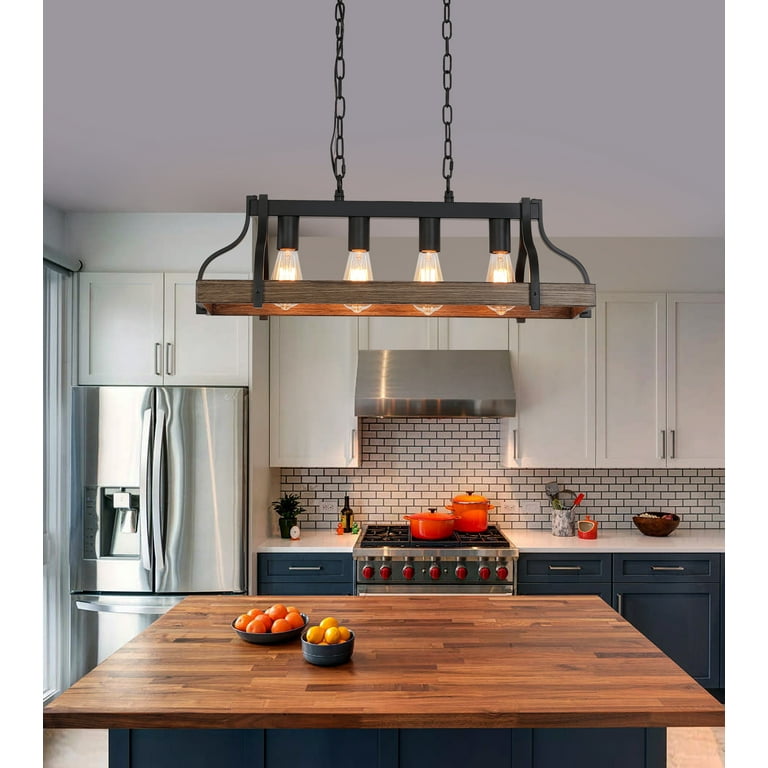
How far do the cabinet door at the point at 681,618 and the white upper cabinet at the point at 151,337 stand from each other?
105 inches

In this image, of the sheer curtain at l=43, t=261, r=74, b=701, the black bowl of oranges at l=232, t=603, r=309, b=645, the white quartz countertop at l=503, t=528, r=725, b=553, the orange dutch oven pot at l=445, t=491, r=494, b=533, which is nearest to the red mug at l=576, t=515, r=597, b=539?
the white quartz countertop at l=503, t=528, r=725, b=553

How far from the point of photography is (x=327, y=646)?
2137 millimetres

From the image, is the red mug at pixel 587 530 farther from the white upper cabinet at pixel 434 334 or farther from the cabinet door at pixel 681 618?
the white upper cabinet at pixel 434 334

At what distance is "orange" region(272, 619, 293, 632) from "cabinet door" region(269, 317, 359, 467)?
2070 mm

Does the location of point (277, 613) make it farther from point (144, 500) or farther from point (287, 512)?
point (287, 512)

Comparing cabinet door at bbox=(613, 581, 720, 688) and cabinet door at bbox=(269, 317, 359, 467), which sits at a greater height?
cabinet door at bbox=(269, 317, 359, 467)

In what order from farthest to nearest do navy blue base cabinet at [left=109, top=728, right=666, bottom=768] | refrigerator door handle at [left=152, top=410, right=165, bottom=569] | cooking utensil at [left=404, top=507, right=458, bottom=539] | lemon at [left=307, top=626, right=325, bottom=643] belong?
cooking utensil at [left=404, top=507, right=458, bottom=539] → refrigerator door handle at [left=152, top=410, right=165, bottom=569] → lemon at [left=307, top=626, right=325, bottom=643] → navy blue base cabinet at [left=109, top=728, right=666, bottom=768]

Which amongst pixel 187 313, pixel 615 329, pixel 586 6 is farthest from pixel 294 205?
pixel 615 329

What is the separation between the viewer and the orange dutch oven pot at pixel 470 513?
4434mm

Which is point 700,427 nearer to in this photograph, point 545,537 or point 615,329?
point 615,329

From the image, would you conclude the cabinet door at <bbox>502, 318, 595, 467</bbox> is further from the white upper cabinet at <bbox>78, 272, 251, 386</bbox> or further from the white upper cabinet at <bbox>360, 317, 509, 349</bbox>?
the white upper cabinet at <bbox>78, 272, 251, 386</bbox>

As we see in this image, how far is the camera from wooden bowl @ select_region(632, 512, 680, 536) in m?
4.43

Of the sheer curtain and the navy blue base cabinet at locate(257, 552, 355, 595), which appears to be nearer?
the sheer curtain

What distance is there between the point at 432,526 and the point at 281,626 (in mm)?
1961
